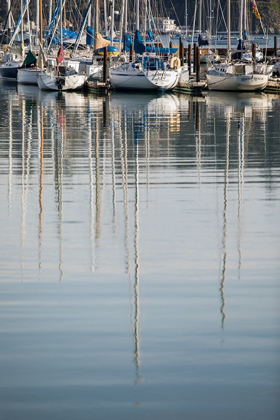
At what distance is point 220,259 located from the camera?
33.7 ft

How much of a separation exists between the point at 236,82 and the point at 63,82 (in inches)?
368

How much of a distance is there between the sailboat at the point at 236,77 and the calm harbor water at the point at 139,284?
93.1 feet

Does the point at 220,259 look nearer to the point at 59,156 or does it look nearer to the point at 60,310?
the point at 60,310

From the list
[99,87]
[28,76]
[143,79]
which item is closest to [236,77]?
[143,79]

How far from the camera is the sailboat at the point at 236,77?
4806 cm

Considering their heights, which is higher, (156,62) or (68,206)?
(156,62)

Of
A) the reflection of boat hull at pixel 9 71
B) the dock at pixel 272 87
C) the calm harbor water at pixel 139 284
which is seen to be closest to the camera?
the calm harbor water at pixel 139 284

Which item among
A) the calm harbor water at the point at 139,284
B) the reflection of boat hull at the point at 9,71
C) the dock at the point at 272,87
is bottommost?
the calm harbor water at the point at 139,284

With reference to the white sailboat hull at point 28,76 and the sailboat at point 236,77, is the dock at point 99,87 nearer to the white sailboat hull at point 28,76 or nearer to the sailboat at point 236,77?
the sailboat at point 236,77

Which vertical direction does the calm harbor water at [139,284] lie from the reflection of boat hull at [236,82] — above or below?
below

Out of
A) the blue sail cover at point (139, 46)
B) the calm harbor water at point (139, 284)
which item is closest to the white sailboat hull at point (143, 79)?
the blue sail cover at point (139, 46)

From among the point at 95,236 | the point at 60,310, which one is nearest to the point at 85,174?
the point at 95,236

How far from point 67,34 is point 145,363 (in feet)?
253

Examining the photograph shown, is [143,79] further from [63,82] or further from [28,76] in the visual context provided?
[28,76]
